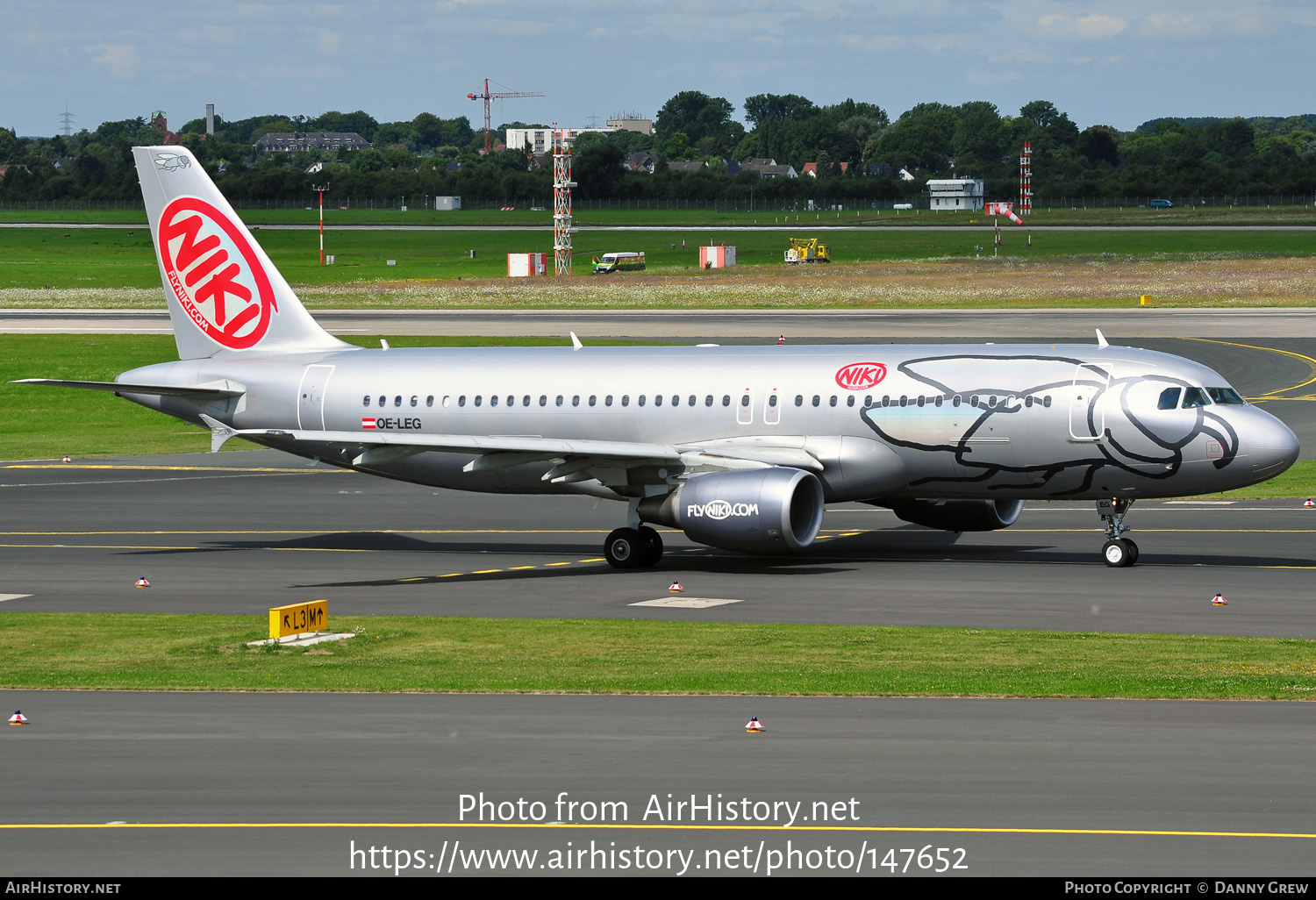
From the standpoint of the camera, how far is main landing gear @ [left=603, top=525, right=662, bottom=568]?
38.1m

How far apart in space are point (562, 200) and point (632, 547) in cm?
13272

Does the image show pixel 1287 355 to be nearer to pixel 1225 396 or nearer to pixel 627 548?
pixel 1225 396

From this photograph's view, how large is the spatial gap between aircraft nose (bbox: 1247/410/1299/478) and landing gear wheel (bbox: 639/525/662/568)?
13061mm

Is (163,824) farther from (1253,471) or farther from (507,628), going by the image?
(1253,471)

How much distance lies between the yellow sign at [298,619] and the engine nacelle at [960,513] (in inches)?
614

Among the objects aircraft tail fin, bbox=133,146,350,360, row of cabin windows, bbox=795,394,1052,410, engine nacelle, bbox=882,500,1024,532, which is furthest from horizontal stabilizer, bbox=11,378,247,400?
engine nacelle, bbox=882,500,1024,532

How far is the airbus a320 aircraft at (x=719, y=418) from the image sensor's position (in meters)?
35.9

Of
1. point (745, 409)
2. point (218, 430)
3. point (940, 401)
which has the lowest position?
point (218, 430)

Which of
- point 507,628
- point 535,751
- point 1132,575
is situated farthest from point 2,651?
point 1132,575

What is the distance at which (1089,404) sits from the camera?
36188 mm

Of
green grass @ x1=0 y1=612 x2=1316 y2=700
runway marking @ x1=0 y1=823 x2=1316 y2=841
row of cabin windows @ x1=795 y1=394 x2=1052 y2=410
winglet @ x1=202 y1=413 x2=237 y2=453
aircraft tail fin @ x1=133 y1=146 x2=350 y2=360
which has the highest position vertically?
aircraft tail fin @ x1=133 y1=146 x2=350 y2=360

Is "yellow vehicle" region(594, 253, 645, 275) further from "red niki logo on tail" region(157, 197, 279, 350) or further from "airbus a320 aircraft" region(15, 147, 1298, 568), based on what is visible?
"airbus a320 aircraft" region(15, 147, 1298, 568)

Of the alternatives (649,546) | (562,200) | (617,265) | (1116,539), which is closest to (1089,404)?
(1116,539)

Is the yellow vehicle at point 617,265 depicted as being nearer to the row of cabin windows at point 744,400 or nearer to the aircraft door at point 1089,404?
the row of cabin windows at point 744,400
